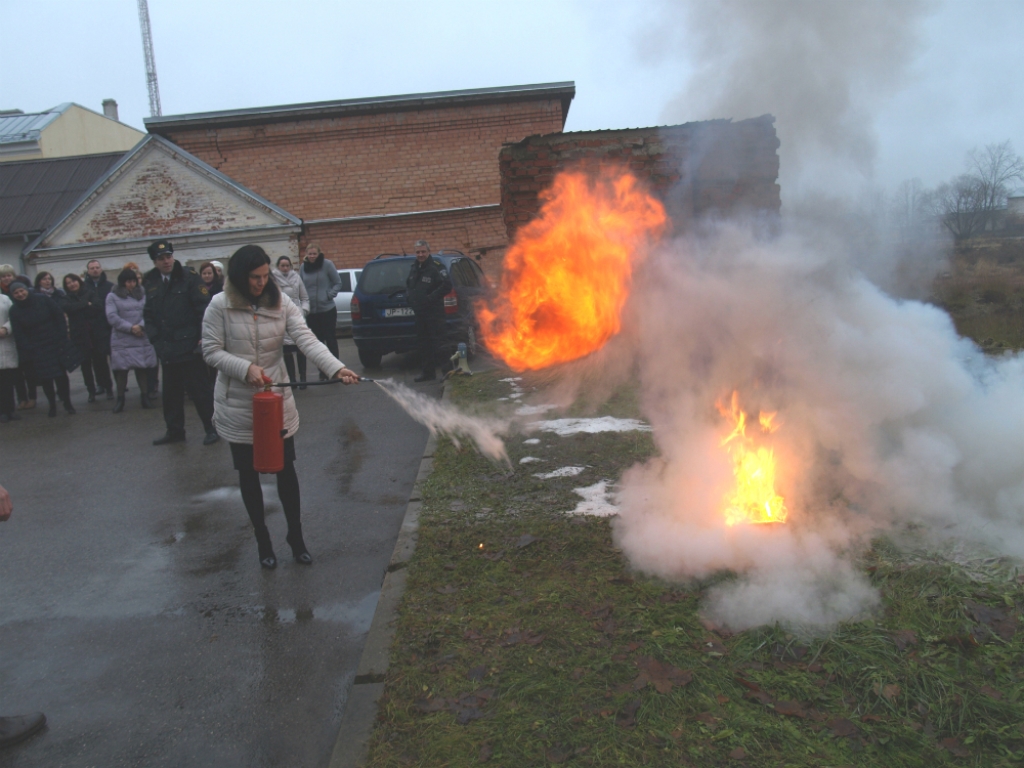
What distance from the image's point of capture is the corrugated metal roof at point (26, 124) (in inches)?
1211

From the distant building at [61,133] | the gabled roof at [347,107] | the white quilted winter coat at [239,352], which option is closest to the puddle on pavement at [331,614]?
the white quilted winter coat at [239,352]

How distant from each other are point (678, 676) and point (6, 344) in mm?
10354

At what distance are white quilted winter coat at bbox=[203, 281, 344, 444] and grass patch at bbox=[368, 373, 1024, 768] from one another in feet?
5.14

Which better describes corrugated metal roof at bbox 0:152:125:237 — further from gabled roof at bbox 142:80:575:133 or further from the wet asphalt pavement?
the wet asphalt pavement

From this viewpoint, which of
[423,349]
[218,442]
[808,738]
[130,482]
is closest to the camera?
[808,738]

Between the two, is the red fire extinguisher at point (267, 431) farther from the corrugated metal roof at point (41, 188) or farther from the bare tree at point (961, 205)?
the corrugated metal roof at point (41, 188)

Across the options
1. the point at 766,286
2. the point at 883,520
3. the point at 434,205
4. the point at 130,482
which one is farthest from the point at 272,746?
the point at 434,205

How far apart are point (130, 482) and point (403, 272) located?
636cm

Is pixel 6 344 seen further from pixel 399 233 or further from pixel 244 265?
pixel 399 233

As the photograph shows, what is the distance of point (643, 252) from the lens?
5.63 metres

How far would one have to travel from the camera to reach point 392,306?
1222 centimetres

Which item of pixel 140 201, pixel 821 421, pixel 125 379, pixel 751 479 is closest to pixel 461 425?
pixel 751 479

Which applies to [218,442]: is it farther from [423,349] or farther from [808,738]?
[808,738]

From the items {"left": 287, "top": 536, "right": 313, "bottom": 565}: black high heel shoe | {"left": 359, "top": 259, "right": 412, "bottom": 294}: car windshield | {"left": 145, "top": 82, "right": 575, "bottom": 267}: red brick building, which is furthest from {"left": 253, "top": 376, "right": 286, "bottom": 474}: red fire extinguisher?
{"left": 145, "top": 82, "right": 575, "bottom": 267}: red brick building
